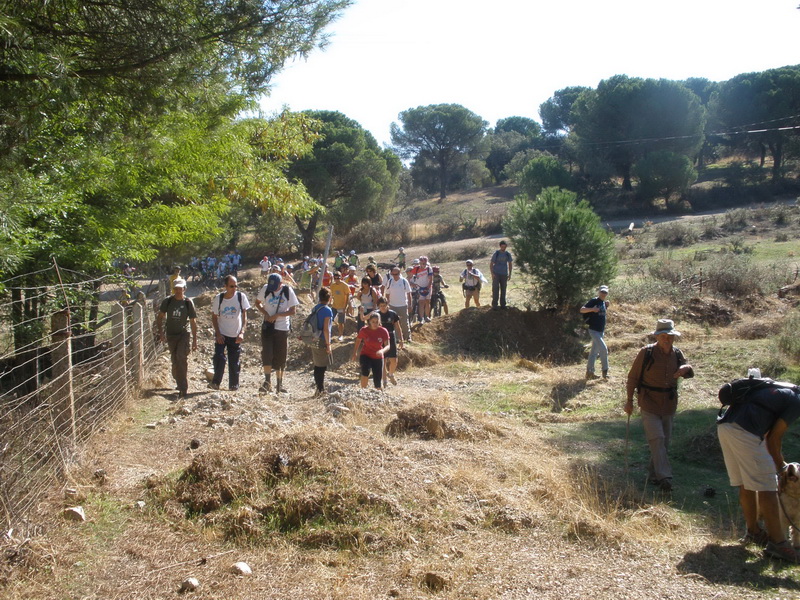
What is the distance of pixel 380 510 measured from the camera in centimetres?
504

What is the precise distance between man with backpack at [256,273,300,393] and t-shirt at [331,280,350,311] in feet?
15.5

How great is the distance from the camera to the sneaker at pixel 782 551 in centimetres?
475

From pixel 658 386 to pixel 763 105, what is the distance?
55.2 m

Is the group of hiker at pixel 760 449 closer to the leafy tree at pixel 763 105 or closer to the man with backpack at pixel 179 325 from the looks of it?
the man with backpack at pixel 179 325

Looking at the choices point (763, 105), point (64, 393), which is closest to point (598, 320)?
point (64, 393)

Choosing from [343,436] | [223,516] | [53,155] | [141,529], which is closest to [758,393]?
[343,436]

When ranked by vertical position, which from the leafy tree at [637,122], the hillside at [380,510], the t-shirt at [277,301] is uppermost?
the leafy tree at [637,122]

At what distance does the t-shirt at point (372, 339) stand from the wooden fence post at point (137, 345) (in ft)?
9.73

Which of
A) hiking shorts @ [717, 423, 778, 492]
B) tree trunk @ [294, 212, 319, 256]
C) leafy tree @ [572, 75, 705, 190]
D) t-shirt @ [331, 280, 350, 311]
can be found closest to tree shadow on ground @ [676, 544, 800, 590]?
hiking shorts @ [717, 423, 778, 492]

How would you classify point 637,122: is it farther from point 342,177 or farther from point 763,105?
point 342,177

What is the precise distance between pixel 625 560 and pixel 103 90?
574cm

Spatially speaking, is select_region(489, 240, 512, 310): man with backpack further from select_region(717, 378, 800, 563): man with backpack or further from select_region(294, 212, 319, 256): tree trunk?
select_region(294, 212, 319, 256): tree trunk

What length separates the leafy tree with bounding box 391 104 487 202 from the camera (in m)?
69.1

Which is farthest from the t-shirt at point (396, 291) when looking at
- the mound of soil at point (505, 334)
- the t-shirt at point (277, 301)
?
the t-shirt at point (277, 301)
